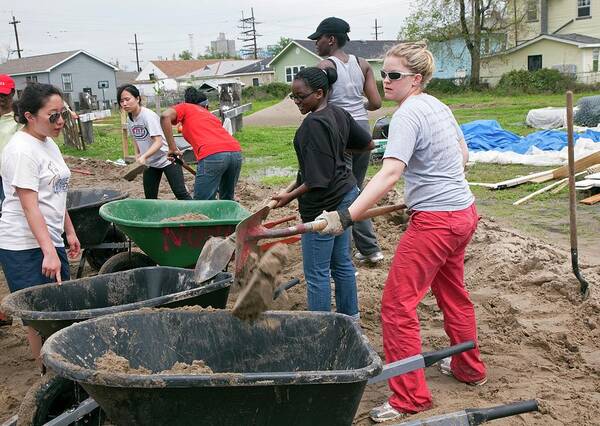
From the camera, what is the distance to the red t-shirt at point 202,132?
21.6ft

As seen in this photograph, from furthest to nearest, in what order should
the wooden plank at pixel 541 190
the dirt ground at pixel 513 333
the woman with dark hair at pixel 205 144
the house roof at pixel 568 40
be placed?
the house roof at pixel 568 40 → the wooden plank at pixel 541 190 → the woman with dark hair at pixel 205 144 → the dirt ground at pixel 513 333

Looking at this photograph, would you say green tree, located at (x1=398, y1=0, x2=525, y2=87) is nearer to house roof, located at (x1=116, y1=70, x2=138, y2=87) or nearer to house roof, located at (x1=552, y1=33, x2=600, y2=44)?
house roof, located at (x1=552, y1=33, x2=600, y2=44)

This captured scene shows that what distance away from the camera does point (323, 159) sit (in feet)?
13.4

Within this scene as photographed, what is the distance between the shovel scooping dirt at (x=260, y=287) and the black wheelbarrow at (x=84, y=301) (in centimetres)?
66

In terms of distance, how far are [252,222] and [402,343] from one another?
1009mm

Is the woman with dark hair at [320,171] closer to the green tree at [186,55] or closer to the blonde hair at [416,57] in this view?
the blonde hair at [416,57]

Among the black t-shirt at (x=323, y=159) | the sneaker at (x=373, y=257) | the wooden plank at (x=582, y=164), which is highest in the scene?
the black t-shirt at (x=323, y=159)

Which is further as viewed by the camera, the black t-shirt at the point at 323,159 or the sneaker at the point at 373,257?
the sneaker at the point at 373,257

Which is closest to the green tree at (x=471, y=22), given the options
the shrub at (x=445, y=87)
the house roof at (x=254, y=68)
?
the shrub at (x=445, y=87)

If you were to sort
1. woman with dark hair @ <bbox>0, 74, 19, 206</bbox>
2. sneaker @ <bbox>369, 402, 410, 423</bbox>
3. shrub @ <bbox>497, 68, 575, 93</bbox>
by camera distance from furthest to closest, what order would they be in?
shrub @ <bbox>497, 68, 575, 93</bbox>, woman with dark hair @ <bbox>0, 74, 19, 206</bbox>, sneaker @ <bbox>369, 402, 410, 423</bbox>

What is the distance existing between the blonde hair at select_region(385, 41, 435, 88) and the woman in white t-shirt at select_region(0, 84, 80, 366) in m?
1.96

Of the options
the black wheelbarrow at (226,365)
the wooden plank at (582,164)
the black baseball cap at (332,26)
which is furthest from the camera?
the wooden plank at (582,164)

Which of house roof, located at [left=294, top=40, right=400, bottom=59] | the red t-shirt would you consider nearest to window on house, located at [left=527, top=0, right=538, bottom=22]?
house roof, located at [left=294, top=40, right=400, bottom=59]

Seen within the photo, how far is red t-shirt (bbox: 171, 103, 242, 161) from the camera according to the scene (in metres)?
6.57
